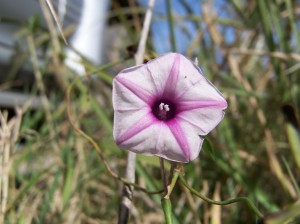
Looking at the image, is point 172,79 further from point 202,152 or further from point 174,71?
point 202,152

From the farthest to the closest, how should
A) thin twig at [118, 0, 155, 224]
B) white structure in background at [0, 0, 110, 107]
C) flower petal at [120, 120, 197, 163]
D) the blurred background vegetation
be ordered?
white structure in background at [0, 0, 110, 107] → the blurred background vegetation → thin twig at [118, 0, 155, 224] → flower petal at [120, 120, 197, 163]

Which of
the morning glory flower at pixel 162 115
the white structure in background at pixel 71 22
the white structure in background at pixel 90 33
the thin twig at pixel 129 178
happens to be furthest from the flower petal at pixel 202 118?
the white structure in background at pixel 90 33

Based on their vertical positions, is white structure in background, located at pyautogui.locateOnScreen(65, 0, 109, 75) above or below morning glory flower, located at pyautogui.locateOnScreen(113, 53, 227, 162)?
above

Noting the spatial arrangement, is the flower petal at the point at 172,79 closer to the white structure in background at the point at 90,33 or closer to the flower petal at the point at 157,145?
the flower petal at the point at 157,145

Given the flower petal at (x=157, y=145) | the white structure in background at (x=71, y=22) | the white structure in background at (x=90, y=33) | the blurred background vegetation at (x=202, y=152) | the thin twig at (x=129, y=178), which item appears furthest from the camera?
the white structure in background at (x=90, y=33)

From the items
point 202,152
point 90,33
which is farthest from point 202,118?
point 90,33

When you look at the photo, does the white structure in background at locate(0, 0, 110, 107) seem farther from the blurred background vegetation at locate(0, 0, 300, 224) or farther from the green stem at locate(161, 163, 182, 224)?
the green stem at locate(161, 163, 182, 224)

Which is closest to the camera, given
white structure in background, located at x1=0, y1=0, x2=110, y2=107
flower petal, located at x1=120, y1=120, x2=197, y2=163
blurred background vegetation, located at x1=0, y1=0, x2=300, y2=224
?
flower petal, located at x1=120, y1=120, x2=197, y2=163

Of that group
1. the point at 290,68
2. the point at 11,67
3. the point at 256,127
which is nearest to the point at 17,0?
the point at 11,67

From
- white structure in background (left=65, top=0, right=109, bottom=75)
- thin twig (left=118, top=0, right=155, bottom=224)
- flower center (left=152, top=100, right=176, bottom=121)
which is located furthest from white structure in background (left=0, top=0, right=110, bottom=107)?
flower center (left=152, top=100, right=176, bottom=121)
